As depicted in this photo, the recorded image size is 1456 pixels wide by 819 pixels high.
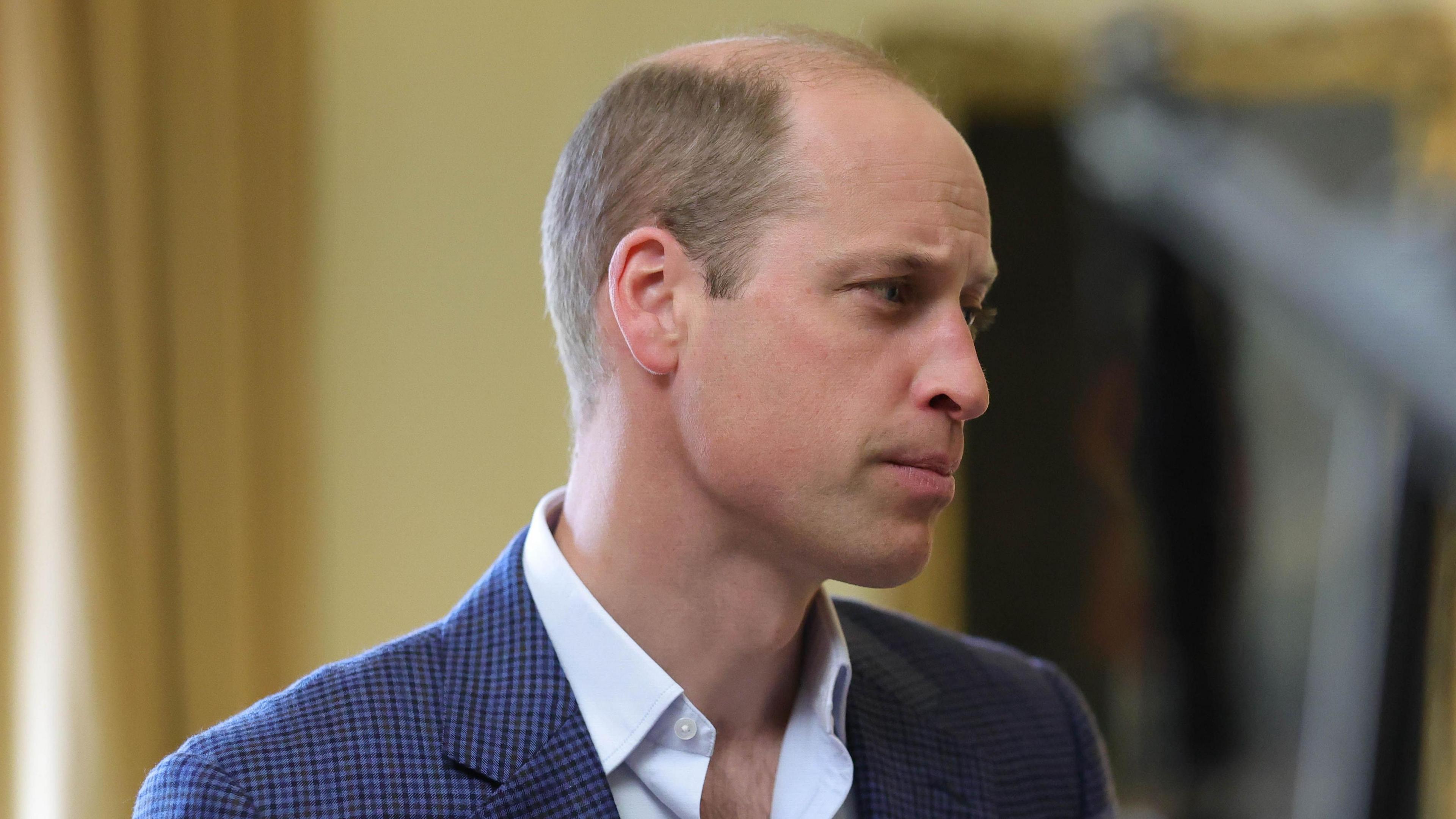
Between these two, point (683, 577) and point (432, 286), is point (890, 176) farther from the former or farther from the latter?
point (432, 286)

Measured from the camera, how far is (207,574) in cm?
216

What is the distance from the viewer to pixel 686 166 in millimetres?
1286

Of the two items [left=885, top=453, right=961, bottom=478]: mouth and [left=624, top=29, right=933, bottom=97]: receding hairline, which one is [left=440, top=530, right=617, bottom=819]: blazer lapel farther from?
[left=624, top=29, right=933, bottom=97]: receding hairline

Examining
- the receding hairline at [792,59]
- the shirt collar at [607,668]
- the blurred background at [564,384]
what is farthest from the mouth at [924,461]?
the blurred background at [564,384]

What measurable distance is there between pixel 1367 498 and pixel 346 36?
221cm

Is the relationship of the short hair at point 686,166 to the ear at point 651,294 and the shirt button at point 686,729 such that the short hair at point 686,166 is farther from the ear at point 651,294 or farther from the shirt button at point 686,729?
the shirt button at point 686,729

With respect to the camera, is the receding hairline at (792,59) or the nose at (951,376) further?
the receding hairline at (792,59)

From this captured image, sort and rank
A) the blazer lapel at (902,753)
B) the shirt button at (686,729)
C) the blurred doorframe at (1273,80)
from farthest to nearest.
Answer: the blurred doorframe at (1273,80), the blazer lapel at (902,753), the shirt button at (686,729)

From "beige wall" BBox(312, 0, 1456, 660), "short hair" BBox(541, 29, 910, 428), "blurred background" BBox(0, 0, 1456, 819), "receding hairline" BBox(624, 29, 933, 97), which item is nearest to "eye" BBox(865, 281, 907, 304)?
"short hair" BBox(541, 29, 910, 428)

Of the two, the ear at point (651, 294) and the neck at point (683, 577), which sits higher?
the ear at point (651, 294)

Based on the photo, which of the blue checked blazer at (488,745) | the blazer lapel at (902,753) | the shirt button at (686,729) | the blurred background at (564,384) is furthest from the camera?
the blurred background at (564,384)

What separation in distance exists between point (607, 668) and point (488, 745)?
0.13m

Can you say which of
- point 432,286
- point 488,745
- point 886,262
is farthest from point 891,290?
point 432,286

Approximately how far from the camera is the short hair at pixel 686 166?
1.25 metres
